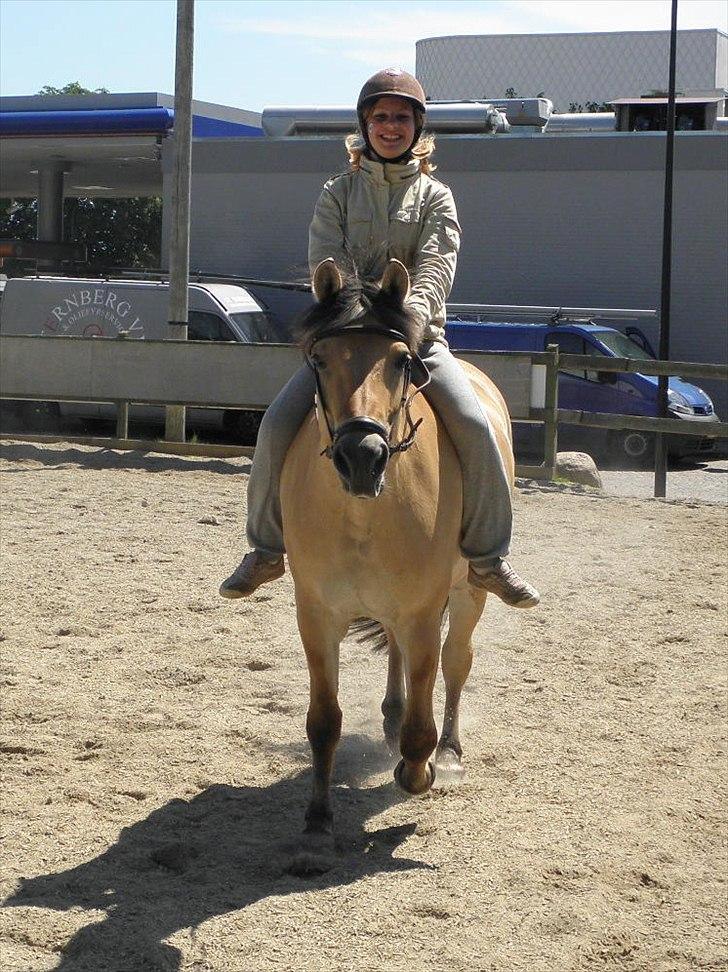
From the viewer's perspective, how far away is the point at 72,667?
6.61 metres

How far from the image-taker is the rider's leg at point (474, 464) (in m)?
4.88

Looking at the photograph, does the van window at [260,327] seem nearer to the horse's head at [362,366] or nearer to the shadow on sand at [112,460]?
the shadow on sand at [112,460]

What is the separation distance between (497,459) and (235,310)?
42.5 ft

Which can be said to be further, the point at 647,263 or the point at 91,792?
the point at 647,263

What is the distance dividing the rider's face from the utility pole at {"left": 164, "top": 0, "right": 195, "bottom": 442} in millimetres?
10273

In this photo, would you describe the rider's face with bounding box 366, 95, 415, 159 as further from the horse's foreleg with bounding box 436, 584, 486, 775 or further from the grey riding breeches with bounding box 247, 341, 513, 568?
the horse's foreleg with bounding box 436, 584, 486, 775

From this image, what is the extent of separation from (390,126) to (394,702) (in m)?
2.49

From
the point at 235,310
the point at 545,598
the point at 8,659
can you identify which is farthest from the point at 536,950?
the point at 235,310

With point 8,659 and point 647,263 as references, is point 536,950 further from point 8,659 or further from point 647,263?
point 647,263

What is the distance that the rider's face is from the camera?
4.98 m

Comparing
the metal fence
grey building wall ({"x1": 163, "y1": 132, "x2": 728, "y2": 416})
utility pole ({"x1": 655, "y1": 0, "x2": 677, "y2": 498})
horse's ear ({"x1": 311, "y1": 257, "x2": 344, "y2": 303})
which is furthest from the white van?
horse's ear ({"x1": 311, "y1": 257, "x2": 344, "y2": 303})

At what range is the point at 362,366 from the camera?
4066mm

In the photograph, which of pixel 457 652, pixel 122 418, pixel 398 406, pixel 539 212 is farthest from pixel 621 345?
pixel 398 406

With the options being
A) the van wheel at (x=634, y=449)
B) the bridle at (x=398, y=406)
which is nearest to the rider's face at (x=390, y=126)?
the bridle at (x=398, y=406)
